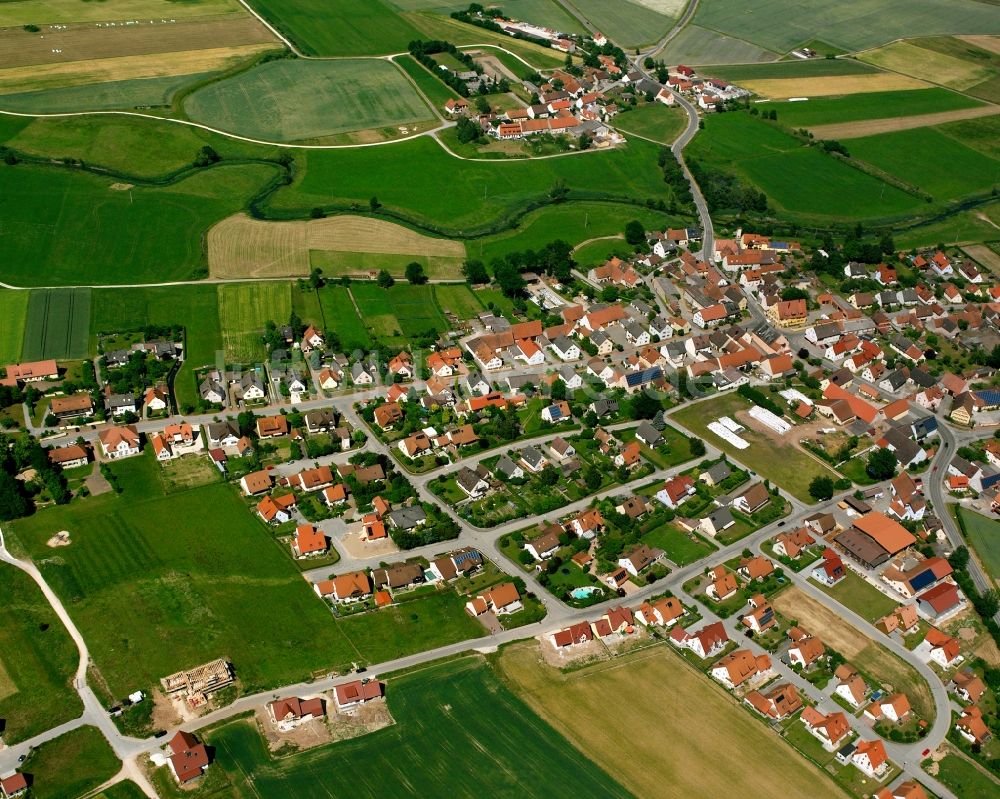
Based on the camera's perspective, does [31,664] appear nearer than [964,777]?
No

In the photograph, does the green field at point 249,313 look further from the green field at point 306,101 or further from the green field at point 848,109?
the green field at point 848,109

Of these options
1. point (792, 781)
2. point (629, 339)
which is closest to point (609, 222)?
point (629, 339)

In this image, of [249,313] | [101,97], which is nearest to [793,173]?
[249,313]

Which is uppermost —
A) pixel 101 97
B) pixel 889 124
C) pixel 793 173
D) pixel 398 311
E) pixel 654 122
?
pixel 101 97

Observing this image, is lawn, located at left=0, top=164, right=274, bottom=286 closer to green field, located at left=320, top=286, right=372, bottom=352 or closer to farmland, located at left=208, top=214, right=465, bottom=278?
farmland, located at left=208, top=214, right=465, bottom=278

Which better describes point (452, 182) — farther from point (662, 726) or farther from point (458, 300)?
point (662, 726)

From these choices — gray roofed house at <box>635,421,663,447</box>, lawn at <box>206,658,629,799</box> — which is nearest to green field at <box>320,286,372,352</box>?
gray roofed house at <box>635,421,663,447</box>

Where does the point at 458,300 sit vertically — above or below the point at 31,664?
above
